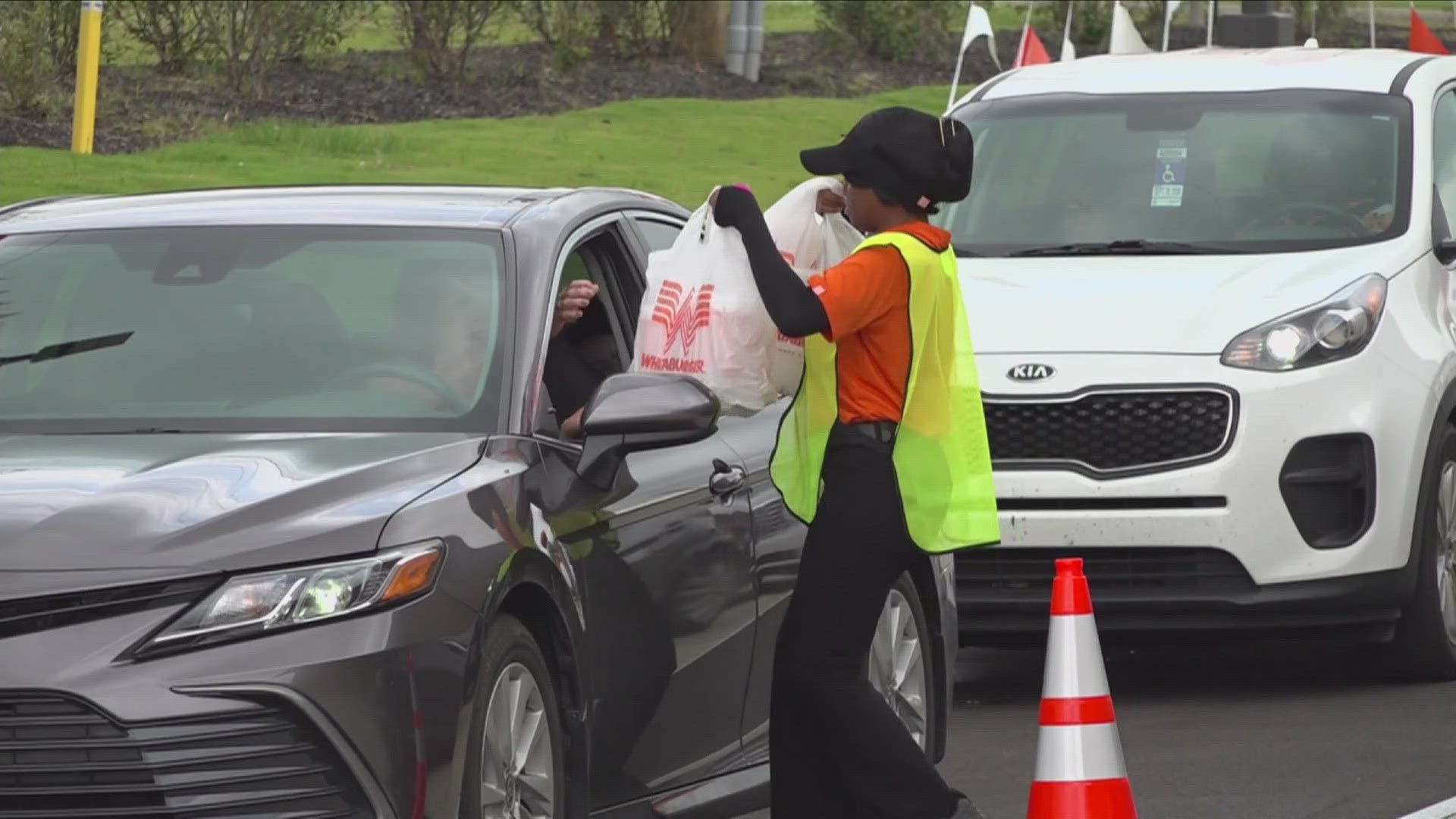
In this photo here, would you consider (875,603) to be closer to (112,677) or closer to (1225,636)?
(112,677)

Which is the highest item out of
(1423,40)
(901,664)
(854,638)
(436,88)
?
(1423,40)

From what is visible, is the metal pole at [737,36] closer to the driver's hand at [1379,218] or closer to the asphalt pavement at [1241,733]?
the asphalt pavement at [1241,733]

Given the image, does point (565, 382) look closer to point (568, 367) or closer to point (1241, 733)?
point (568, 367)

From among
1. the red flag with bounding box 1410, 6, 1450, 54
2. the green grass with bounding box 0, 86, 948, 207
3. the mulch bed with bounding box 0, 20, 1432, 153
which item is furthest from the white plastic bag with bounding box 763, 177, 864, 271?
the mulch bed with bounding box 0, 20, 1432, 153

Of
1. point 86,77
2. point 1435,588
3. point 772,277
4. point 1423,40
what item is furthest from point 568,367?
point 1423,40

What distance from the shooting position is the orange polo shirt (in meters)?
5.77

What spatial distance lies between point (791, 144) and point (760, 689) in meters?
17.8

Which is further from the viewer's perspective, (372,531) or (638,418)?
(638,418)

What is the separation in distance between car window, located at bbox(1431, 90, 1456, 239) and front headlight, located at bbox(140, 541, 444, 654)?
5706 mm

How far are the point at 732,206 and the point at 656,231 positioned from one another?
1.43 meters

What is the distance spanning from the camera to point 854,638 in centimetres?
596

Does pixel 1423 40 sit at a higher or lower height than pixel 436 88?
higher

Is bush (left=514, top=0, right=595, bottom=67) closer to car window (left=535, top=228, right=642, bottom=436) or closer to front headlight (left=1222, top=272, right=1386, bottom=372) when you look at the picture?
front headlight (left=1222, top=272, right=1386, bottom=372)

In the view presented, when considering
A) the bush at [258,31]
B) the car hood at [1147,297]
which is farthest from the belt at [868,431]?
the bush at [258,31]
